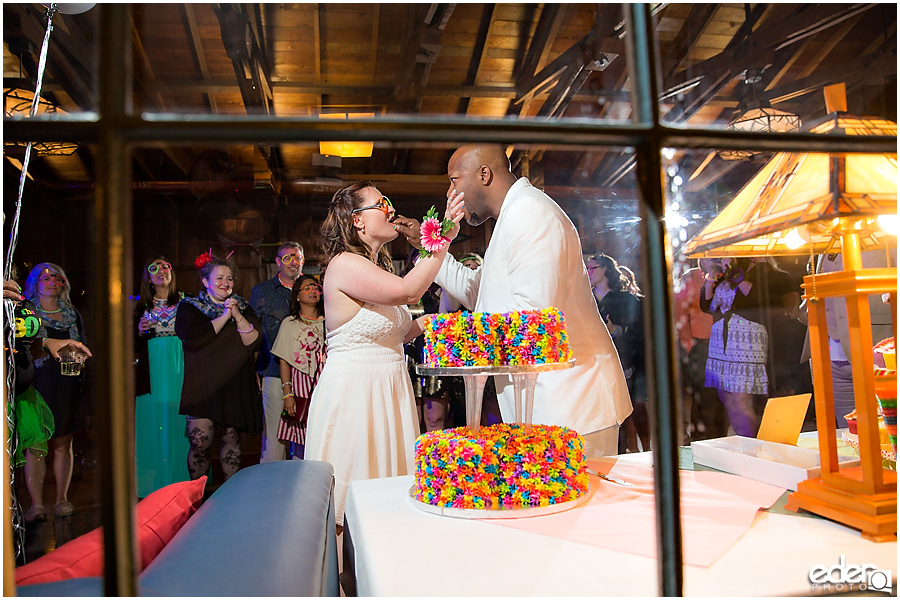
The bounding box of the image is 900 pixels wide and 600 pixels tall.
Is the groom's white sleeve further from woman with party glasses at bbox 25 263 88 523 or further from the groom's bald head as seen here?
woman with party glasses at bbox 25 263 88 523

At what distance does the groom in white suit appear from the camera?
1.49 m

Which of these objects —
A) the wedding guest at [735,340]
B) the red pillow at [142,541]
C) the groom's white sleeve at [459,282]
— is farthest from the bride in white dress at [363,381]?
the wedding guest at [735,340]

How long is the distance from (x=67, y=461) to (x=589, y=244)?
126 inches

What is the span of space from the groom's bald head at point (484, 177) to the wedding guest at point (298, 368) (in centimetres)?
138

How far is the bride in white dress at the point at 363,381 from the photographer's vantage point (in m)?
2.01

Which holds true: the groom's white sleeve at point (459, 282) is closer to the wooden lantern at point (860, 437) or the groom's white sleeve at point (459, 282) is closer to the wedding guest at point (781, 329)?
the wooden lantern at point (860, 437)

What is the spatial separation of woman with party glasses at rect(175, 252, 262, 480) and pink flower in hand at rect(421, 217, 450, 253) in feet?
5.15

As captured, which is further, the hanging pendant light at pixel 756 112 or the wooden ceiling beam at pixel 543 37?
the wooden ceiling beam at pixel 543 37

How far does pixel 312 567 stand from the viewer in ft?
1.97

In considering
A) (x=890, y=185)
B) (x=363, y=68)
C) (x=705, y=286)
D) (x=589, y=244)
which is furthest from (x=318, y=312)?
(x=890, y=185)

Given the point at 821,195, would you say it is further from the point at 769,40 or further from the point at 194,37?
the point at 194,37

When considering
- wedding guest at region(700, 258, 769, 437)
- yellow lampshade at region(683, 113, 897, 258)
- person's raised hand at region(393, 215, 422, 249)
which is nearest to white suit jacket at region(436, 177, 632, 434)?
yellow lampshade at region(683, 113, 897, 258)

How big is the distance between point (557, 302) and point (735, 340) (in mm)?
2336

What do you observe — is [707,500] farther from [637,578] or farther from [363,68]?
[363,68]
